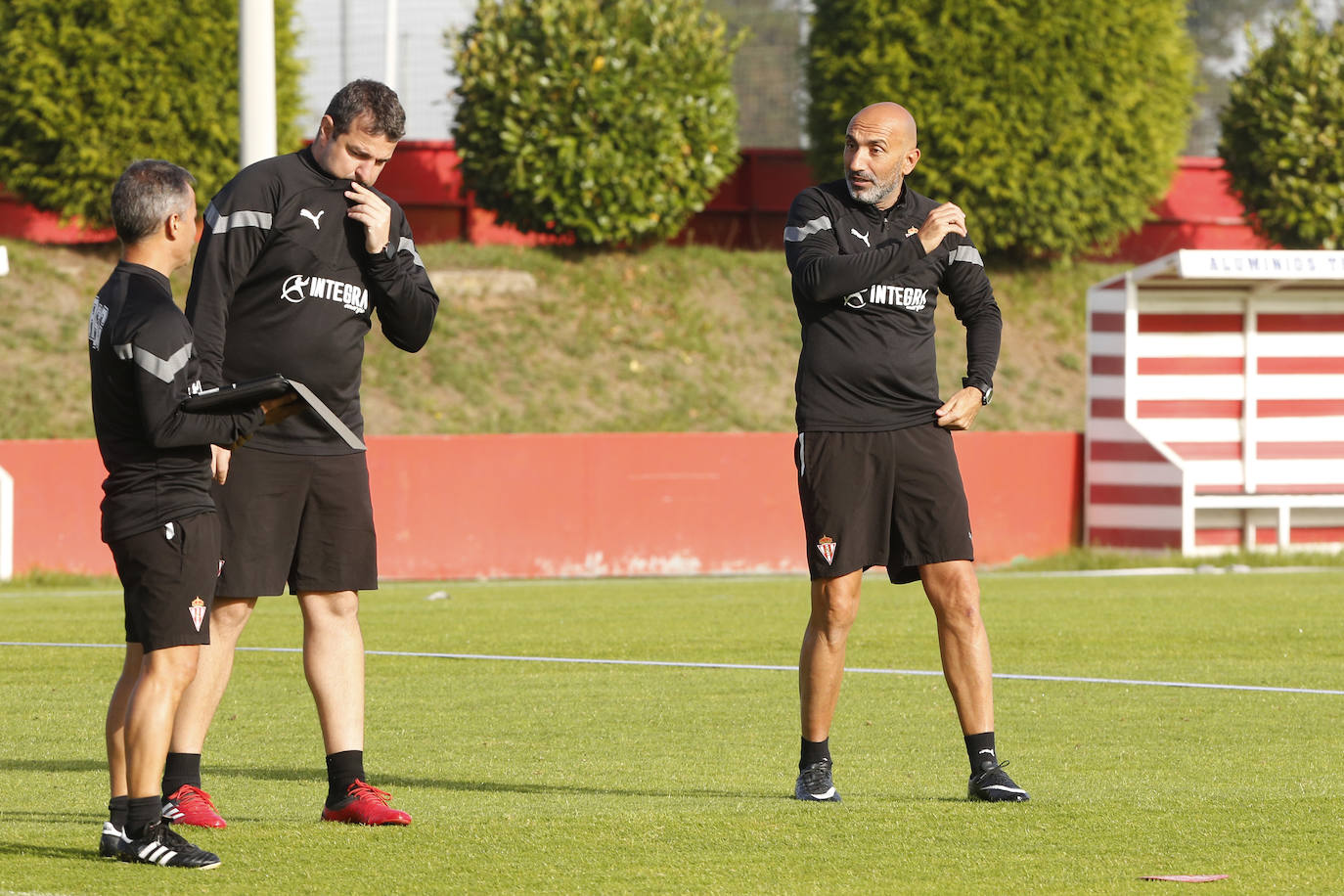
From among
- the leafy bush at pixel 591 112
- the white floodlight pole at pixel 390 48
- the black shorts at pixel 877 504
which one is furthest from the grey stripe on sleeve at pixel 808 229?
the white floodlight pole at pixel 390 48

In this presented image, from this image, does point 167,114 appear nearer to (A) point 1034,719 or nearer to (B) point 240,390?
(A) point 1034,719

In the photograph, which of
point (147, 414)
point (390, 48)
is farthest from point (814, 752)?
point (390, 48)

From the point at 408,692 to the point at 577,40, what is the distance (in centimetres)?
1611

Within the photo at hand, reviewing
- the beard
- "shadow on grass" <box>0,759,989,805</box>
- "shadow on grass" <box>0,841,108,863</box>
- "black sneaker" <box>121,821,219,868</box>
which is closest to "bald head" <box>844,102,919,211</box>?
the beard

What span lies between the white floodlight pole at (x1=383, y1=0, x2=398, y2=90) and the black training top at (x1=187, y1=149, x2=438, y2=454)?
25306mm

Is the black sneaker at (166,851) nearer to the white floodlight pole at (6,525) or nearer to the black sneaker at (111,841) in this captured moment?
the black sneaker at (111,841)

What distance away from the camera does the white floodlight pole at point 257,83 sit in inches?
699

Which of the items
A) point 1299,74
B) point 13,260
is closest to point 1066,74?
point 1299,74

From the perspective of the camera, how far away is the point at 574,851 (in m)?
5.16

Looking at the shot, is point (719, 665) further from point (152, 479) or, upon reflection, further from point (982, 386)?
point (152, 479)

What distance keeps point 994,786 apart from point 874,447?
3.75 feet

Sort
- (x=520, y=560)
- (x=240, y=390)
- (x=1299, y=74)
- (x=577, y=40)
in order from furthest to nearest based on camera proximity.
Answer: (x=1299, y=74), (x=577, y=40), (x=520, y=560), (x=240, y=390)

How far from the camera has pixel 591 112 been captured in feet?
77.7

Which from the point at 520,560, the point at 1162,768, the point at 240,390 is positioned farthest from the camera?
the point at 520,560
